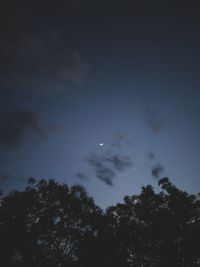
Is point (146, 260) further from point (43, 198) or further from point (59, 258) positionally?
point (43, 198)

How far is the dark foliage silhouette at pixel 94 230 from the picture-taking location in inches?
1195

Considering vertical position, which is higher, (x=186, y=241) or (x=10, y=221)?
(x=10, y=221)

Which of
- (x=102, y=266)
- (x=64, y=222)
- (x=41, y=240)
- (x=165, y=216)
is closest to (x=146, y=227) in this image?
(x=165, y=216)

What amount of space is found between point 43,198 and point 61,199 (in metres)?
1.77

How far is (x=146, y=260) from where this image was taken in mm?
32969

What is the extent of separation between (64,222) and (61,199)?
7.32 ft

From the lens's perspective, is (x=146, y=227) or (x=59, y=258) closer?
(x=59, y=258)

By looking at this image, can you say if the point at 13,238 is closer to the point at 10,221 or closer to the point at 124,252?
the point at 10,221

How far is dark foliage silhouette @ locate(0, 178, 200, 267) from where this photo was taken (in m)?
30.3

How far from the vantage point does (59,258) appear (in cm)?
3073

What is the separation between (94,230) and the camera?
109 ft

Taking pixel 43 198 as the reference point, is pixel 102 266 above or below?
below

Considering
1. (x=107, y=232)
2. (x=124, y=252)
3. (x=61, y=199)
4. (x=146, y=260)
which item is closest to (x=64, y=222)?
(x=61, y=199)

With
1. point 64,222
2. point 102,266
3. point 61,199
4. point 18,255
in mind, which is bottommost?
point 102,266
